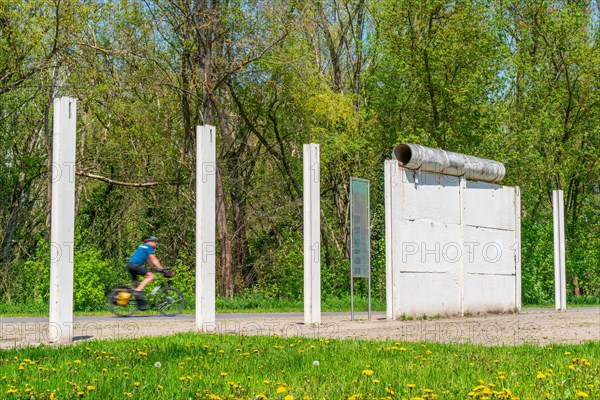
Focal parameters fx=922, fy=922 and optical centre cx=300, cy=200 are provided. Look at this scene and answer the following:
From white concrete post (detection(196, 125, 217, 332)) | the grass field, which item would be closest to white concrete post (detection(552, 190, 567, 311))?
white concrete post (detection(196, 125, 217, 332))

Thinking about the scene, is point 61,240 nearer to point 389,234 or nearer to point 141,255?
point 141,255

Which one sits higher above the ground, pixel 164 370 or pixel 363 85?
pixel 363 85

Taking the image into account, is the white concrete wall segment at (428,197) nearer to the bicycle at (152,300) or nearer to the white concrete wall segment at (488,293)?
the white concrete wall segment at (488,293)

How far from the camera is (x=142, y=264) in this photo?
20000 millimetres

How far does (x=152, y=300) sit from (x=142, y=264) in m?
1.28

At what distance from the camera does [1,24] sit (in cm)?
2608

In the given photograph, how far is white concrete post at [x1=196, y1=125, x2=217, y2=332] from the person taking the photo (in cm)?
1417

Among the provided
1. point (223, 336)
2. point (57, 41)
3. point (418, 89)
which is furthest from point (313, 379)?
point (418, 89)

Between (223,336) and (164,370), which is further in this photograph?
(223,336)

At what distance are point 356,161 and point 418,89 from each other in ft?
12.1

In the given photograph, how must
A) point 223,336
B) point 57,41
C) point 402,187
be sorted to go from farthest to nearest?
1. point 57,41
2. point 402,187
3. point 223,336

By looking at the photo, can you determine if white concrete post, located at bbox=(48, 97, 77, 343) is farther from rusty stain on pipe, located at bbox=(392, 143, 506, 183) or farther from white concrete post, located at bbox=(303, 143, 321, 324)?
rusty stain on pipe, located at bbox=(392, 143, 506, 183)

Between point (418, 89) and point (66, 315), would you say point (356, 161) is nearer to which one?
point (418, 89)

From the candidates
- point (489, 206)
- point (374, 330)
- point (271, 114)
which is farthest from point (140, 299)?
point (271, 114)
